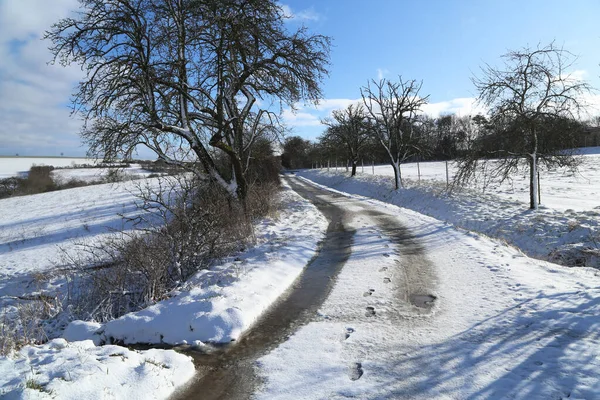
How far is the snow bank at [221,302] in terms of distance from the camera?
451 centimetres

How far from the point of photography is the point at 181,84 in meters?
10.1

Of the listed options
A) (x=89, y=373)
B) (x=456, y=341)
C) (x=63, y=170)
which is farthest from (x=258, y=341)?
(x=63, y=170)

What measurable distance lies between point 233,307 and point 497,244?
22.0 ft

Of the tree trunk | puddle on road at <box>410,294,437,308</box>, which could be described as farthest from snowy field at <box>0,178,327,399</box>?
the tree trunk

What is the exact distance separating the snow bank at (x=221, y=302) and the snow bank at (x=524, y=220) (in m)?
6.45

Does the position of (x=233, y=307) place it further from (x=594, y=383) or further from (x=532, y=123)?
(x=532, y=123)

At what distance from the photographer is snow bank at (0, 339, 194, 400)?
2852mm

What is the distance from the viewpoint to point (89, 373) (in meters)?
3.12

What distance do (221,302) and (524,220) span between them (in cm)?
1083

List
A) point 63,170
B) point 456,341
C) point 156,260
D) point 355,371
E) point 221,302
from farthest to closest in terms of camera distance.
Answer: point 63,170 → point 156,260 → point 221,302 → point 456,341 → point 355,371

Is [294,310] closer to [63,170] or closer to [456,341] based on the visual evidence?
[456,341]

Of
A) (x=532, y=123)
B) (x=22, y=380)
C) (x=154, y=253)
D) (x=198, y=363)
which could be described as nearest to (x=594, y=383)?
(x=198, y=363)

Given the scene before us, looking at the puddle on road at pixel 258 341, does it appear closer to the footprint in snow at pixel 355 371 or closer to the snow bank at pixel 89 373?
the snow bank at pixel 89 373

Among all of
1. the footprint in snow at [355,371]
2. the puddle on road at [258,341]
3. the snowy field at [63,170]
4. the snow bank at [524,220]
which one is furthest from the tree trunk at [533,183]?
the snowy field at [63,170]
